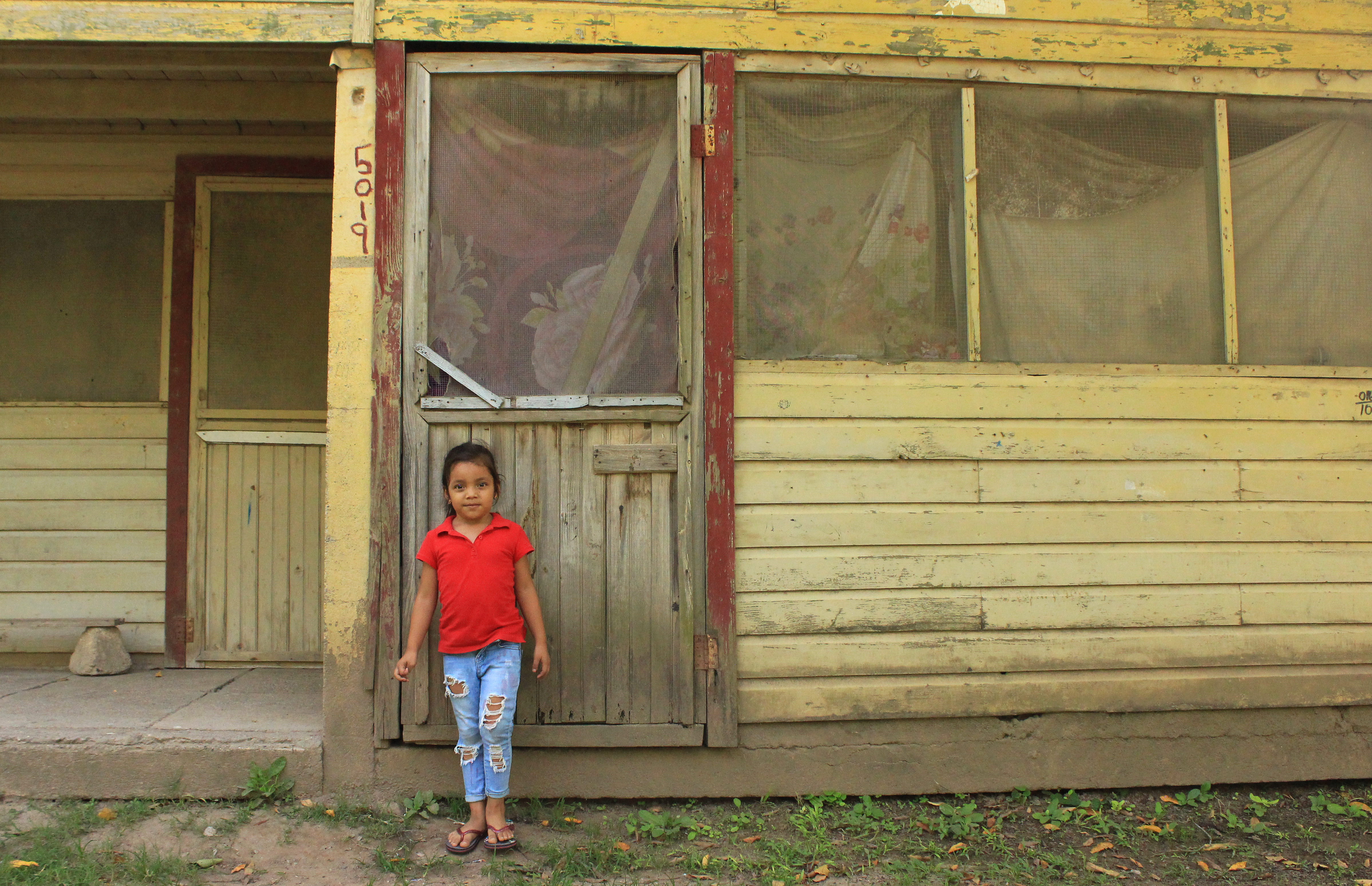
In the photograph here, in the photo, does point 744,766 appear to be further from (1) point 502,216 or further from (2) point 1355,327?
(2) point 1355,327

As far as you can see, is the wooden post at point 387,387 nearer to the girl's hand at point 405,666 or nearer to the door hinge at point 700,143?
the girl's hand at point 405,666

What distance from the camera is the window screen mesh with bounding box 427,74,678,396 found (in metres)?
3.27

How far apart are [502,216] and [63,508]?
304 cm

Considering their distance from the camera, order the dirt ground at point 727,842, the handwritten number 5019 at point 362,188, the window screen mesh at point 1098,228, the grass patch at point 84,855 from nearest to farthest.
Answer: the grass patch at point 84,855
the dirt ground at point 727,842
the handwritten number 5019 at point 362,188
the window screen mesh at point 1098,228

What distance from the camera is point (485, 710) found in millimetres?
2922

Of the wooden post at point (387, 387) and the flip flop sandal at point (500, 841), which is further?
the wooden post at point (387, 387)

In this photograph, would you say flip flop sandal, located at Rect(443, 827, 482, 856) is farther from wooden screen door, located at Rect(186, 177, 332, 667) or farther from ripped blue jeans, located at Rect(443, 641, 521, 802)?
wooden screen door, located at Rect(186, 177, 332, 667)

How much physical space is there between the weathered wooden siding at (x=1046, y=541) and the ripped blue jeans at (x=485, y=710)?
0.91 metres

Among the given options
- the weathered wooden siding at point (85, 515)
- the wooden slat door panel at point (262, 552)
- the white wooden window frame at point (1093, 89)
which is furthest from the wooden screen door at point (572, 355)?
the weathered wooden siding at point (85, 515)

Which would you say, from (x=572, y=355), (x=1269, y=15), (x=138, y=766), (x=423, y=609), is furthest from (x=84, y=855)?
(x=1269, y=15)

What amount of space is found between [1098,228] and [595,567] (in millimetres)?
2515

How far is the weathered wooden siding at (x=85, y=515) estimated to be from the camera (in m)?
4.41

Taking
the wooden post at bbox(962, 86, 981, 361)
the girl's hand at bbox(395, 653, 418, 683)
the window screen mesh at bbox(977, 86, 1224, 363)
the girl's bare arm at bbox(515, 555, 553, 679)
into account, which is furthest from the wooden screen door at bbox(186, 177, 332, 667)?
the window screen mesh at bbox(977, 86, 1224, 363)

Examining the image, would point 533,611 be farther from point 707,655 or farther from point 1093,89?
point 1093,89
